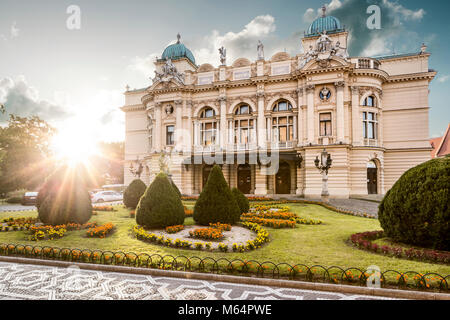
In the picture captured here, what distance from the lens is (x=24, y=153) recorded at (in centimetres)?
3238

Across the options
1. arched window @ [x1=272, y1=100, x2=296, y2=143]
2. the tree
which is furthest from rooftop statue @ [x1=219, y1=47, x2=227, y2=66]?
the tree

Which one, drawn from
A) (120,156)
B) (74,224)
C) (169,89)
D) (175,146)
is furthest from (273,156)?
(120,156)

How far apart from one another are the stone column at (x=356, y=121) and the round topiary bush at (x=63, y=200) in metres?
25.3

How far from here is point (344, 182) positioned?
2580 centimetres

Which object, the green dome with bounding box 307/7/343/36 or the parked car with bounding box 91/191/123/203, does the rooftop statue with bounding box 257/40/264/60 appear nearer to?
the green dome with bounding box 307/7/343/36

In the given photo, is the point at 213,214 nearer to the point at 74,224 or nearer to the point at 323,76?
the point at 74,224

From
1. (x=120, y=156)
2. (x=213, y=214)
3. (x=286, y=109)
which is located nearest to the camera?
(x=213, y=214)

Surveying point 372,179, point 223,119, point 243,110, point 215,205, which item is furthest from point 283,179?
point 215,205

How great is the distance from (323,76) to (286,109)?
531 cm

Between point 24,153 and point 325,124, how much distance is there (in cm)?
3607

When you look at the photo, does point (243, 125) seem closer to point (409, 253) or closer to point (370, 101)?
point (370, 101)

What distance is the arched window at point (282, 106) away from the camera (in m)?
30.1

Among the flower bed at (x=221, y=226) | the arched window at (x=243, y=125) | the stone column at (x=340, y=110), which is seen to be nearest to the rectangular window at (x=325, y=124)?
the stone column at (x=340, y=110)
